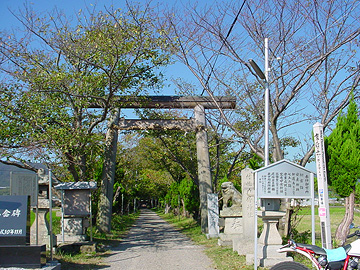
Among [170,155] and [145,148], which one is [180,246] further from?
→ [145,148]

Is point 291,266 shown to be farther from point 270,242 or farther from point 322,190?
point 270,242

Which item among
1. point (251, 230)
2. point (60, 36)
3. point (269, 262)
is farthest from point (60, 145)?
point (269, 262)

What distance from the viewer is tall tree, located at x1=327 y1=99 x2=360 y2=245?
9086mm

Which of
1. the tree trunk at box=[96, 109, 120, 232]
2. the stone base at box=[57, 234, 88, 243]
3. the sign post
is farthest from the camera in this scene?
the tree trunk at box=[96, 109, 120, 232]

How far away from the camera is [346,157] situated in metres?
9.12

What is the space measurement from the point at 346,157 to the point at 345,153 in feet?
0.30

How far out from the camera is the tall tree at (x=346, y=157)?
909cm

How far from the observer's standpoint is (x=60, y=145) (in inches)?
444

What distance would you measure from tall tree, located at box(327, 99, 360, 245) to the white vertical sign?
5.41ft

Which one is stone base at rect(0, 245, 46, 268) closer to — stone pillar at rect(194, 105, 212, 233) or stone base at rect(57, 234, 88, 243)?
stone base at rect(57, 234, 88, 243)

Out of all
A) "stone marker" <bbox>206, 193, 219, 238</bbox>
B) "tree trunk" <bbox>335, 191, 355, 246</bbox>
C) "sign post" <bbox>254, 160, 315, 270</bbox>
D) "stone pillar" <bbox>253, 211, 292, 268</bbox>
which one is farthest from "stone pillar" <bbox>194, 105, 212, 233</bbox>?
"sign post" <bbox>254, 160, 315, 270</bbox>

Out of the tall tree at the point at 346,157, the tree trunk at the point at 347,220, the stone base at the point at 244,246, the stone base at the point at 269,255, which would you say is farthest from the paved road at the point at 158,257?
the tall tree at the point at 346,157

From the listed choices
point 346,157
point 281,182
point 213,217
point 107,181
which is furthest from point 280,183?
point 107,181

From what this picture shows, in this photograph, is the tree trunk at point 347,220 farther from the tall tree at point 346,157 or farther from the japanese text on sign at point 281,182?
the japanese text on sign at point 281,182
